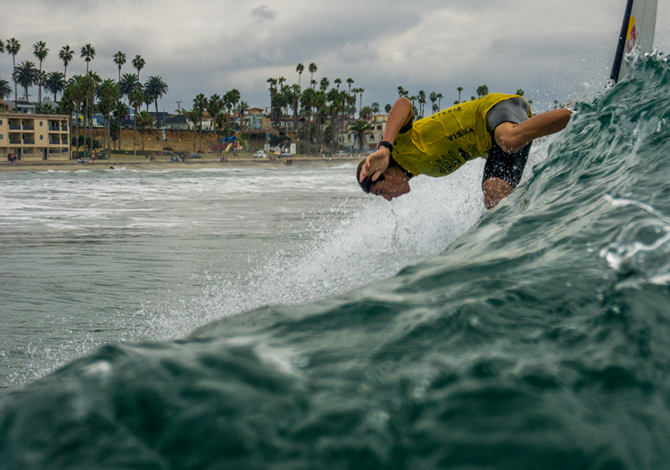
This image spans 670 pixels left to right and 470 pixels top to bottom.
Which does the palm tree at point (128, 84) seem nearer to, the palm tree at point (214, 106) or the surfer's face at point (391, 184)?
the palm tree at point (214, 106)

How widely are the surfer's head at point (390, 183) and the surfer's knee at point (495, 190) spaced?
71 centimetres

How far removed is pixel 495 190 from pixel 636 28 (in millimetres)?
7613

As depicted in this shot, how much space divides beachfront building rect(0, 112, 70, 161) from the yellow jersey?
210 feet

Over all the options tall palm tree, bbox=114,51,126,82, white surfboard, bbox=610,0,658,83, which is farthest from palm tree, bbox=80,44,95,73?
white surfboard, bbox=610,0,658,83

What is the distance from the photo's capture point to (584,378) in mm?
1111

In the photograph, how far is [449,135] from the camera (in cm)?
412

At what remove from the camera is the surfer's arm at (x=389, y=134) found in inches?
149

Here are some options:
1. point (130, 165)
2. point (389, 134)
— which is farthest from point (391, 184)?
point (130, 165)

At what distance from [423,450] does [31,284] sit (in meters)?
4.68

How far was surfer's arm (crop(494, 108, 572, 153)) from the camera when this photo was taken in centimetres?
353

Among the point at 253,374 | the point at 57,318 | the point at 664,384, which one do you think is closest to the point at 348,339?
the point at 253,374

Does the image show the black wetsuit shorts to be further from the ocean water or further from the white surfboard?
the white surfboard

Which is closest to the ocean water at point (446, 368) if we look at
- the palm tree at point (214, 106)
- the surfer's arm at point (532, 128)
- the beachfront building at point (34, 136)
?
the surfer's arm at point (532, 128)

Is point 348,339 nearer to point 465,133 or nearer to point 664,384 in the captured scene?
point 664,384
